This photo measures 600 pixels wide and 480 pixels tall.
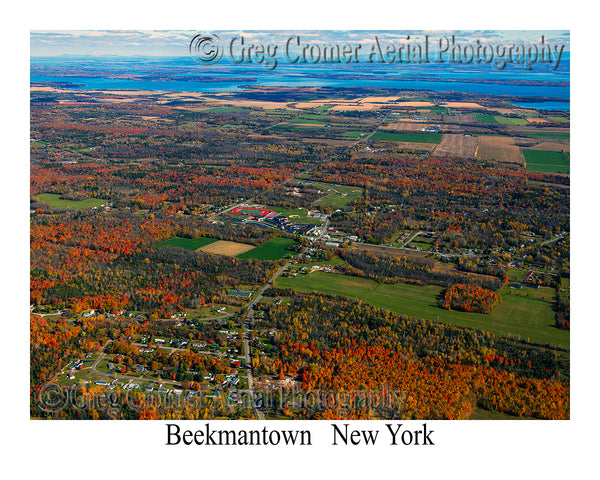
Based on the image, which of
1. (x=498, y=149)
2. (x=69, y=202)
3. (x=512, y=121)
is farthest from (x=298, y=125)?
(x=69, y=202)

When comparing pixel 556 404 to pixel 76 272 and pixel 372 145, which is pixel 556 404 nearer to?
pixel 76 272

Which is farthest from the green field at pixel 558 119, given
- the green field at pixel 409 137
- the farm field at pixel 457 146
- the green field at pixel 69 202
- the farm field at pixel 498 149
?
the green field at pixel 69 202

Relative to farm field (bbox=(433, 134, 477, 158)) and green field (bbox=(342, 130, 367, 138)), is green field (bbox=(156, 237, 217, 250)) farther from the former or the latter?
green field (bbox=(342, 130, 367, 138))

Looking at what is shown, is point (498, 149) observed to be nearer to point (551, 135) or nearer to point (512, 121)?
point (551, 135)

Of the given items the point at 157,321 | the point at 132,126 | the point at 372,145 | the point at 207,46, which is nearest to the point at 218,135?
the point at 132,126

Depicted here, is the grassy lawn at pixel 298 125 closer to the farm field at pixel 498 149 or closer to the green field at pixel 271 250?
the farm field at pixel 498 149
